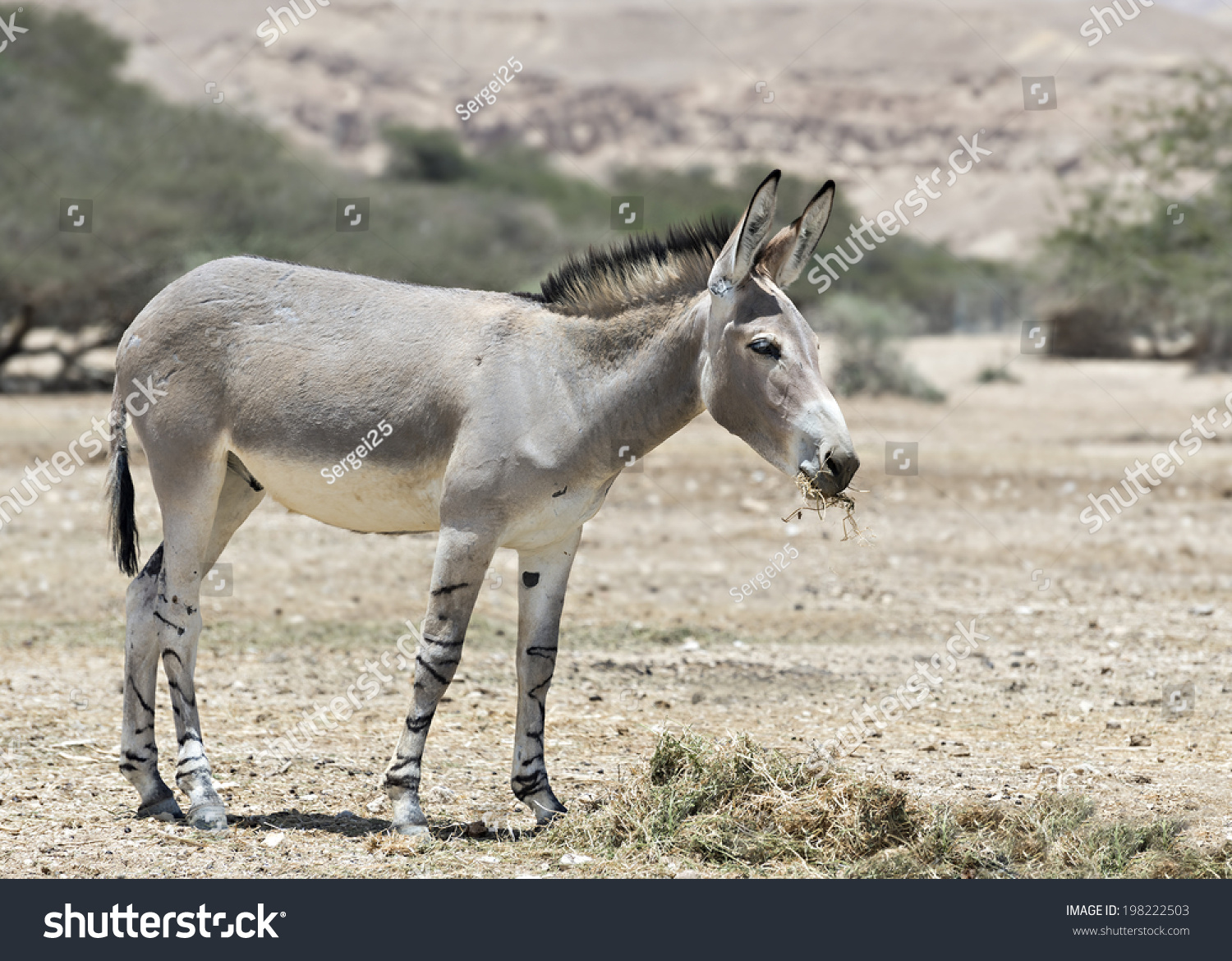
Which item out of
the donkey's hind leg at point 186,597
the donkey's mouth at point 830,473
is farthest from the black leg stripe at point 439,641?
the donkey's mouth at point 830,473

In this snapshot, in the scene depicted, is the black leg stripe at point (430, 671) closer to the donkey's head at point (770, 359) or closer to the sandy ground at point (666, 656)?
the sandy ground at point (666, 656)

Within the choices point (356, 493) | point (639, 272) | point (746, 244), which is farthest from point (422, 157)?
point (746, 244)

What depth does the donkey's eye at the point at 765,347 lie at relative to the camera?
19.0 feet

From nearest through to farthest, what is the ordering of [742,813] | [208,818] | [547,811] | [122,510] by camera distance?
1. [742,813]
2. [208,818]
3. [547,811]
4. [122,510]

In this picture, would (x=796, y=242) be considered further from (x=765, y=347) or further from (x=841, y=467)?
(x=841, y=467)

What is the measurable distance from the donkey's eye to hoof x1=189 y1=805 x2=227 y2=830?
3279 millimetres

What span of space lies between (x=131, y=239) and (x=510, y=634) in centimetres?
2143

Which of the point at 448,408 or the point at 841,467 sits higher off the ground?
the point at 448,408

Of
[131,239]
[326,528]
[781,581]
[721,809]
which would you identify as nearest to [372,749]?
[721,809]

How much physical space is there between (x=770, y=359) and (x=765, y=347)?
0.05 metres

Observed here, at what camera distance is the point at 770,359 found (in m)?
5.80

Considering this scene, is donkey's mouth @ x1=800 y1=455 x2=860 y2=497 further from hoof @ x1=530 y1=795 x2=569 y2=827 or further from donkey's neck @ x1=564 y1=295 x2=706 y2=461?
hoof @ x1=530 y1=795 x2=569 y2=827

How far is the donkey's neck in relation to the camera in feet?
20.3

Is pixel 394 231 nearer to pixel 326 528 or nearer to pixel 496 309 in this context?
pixel 326 528
